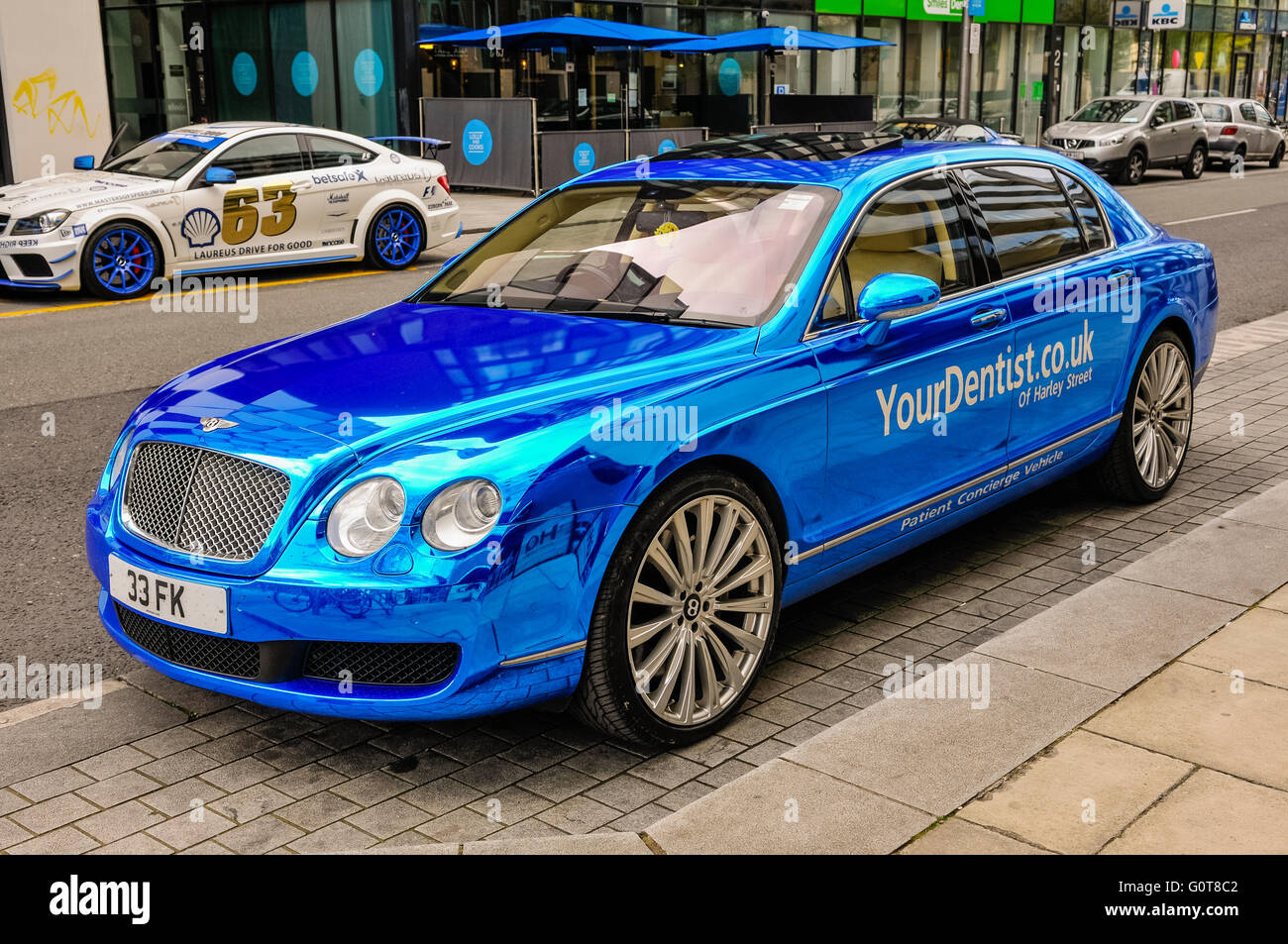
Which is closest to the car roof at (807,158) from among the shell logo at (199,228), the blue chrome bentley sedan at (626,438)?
the blue chrome bentley sedan at (626,438)

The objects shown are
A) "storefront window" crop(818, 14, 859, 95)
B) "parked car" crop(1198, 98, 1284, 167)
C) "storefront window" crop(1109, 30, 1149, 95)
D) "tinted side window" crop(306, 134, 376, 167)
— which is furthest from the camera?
"storefront window" crop(1109, 30, 1149, 95)

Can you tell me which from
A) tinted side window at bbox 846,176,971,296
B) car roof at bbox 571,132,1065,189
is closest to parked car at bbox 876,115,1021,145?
car roof at bbox 571,132,1065,189

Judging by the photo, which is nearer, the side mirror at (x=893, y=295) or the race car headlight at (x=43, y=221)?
the side mirror at (x=893, y=295)

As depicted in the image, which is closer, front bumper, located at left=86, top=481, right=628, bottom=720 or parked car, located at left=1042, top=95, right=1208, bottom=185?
front bumper, located at left=86, top=481, right=628, bottom=720

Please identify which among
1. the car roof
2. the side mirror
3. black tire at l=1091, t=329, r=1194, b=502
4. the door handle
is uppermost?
the car roof

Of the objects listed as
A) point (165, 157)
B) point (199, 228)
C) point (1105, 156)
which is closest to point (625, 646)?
point (199, 228)

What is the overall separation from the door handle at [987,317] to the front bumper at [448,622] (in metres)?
1.91

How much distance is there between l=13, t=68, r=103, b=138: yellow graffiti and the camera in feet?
Answer: 68.0

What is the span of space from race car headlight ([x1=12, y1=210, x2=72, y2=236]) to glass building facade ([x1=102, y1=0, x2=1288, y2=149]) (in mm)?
12816

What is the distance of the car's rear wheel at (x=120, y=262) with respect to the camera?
12578mm

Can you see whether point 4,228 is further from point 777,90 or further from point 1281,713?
point 777,90

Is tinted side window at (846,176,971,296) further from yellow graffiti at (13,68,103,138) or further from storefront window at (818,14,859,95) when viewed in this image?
storefront window at (818,14,859,95)

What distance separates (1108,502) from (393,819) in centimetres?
399

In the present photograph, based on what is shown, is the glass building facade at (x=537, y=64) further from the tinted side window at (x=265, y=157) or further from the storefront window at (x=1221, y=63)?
the tinted side window at (x=265, y=157)
